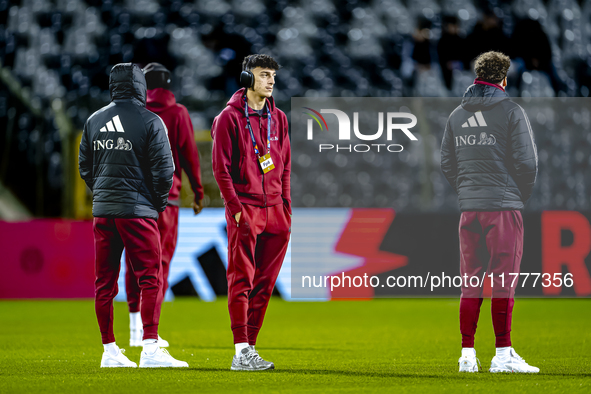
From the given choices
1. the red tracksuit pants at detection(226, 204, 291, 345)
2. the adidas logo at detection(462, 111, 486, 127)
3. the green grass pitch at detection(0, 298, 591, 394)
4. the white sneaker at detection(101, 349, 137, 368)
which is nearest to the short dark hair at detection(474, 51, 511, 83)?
the adidas logo at detection(462, 111, 486, 127)

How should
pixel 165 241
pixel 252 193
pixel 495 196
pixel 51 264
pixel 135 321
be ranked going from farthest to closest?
pixel 51 264 → pixel 135 321 → pixel 165 241 → pixel 252 193 → pixel 495 196

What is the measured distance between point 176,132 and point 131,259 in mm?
1202

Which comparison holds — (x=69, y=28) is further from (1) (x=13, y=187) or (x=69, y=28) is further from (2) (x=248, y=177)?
(2) (x=248, y=177)

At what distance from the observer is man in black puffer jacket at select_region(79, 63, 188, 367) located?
4.29 meters

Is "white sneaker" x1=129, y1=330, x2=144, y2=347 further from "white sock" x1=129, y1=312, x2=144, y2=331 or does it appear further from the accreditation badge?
the accreditation badge

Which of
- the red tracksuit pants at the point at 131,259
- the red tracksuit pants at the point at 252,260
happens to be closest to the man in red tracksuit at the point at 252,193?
the red tracksuit pants at the point at 252,260

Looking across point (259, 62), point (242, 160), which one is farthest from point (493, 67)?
point (242, 160)

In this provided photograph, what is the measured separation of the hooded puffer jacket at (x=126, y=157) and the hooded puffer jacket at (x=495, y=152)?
153cm

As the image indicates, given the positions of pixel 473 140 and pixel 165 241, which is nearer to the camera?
pixel 473 140

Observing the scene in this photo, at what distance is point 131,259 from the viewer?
436cm

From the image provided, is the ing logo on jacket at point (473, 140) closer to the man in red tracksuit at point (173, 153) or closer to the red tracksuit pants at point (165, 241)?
the man in red tracksuit at point (173, 153)

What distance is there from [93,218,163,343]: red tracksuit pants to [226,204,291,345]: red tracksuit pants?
1.30 feet

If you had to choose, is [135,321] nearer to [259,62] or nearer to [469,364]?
[259,62]

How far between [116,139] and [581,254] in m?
4.98
